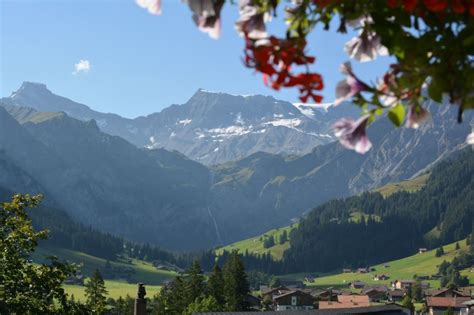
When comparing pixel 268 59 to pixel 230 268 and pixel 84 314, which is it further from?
pixel 230 268

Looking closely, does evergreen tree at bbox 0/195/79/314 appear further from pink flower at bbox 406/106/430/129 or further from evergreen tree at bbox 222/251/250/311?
evergreen tree at bbox 222/251/250/311

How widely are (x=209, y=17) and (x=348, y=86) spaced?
0.72m

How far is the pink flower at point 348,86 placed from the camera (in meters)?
3.06

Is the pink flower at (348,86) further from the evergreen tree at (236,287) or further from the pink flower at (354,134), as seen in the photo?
the evergreen tree at (236,287)

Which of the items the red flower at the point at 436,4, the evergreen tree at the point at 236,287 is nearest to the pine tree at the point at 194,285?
the evergreen tree at the point at 236,287

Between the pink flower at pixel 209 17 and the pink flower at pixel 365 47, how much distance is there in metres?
0.93

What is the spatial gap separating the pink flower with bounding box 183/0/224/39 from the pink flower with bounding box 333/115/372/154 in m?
0.70

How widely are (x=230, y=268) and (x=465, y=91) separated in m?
130

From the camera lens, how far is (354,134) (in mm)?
3096

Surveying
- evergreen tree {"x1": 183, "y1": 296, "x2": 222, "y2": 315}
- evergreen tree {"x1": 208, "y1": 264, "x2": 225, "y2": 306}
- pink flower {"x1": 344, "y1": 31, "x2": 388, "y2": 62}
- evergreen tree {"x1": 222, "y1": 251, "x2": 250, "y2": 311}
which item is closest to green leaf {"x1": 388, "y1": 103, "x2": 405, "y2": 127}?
pink flower {"x1": 344, "y1": 31, "x2": 388, "y2": 62}

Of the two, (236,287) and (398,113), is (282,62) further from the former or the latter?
(236,287)

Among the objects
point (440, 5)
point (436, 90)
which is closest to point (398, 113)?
point (436, 90)

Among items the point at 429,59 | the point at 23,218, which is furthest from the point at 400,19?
the point at 23,218

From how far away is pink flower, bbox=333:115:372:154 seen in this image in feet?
10.1
